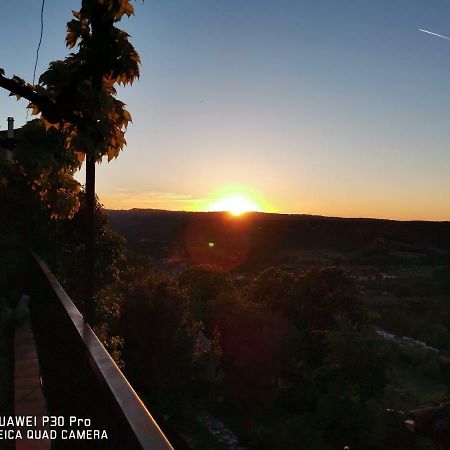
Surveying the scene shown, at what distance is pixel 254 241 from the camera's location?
5989 inches

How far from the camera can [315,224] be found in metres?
129

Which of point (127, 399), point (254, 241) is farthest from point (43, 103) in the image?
point (254, 241)

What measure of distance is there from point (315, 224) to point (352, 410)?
289 ft

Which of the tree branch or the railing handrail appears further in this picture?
the tree branch

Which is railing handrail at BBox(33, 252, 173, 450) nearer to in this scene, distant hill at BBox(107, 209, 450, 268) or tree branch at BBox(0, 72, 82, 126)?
tree branch at BBox(0, 72, 82, 126)

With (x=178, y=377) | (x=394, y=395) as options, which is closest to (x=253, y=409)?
(x=178, y=377)

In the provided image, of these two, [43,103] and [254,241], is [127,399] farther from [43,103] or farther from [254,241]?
[254,241]

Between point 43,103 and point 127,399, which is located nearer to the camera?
point 127,399

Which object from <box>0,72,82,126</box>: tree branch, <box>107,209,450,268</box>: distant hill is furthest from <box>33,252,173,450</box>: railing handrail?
<box>107,209,450,268</box>: distant hill

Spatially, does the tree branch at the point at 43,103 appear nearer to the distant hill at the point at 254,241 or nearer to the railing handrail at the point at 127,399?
the railing handrail at the point at 127,399

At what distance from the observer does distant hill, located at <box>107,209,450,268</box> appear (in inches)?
5418

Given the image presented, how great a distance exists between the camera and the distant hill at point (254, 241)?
5418 inches

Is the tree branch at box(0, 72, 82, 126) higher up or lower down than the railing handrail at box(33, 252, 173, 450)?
higher up

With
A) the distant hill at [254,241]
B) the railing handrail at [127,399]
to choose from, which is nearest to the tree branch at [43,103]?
the railing handrail at [127,399]
